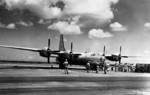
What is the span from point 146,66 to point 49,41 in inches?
756

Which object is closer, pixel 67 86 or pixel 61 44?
pixel 67 86

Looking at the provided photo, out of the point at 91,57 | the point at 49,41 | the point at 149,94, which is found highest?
the point at 49,41

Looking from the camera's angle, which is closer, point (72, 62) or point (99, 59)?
point (99, 59)

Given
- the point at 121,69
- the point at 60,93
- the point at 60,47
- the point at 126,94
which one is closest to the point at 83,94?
the point at 60,93

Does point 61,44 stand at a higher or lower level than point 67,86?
higher

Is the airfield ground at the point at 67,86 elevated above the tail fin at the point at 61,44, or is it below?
below

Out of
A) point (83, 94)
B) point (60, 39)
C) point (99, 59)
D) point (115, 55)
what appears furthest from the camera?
point (60, 39)

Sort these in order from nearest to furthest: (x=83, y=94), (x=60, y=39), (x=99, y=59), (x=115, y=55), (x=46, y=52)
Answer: (x=83, y=94) < (x=99, y=59) < (x=46, y=52) < (x=115, y=55) < (x=60, y=39)

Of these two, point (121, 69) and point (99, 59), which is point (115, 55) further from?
point (99, 59)

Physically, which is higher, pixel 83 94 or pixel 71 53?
pixel 71 53

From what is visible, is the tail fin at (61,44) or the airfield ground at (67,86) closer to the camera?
the airfield ground at (67,86)

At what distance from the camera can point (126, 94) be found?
38.7 feet

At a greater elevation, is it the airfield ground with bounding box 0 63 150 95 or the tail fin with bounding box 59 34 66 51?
the tail fin with bounding box 59 34 66 51

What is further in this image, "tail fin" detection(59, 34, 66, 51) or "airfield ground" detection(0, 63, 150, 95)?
"tail fin" detection(59, 34, 66, 51)
